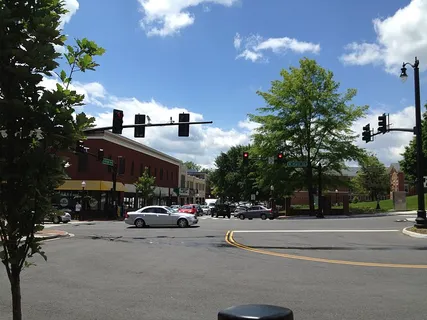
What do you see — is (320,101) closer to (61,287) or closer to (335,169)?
(335,169)

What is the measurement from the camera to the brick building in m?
46.4

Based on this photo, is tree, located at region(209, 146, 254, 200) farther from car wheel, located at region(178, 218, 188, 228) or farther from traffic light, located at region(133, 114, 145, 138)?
traffic light, located at region(133, 114, 145, 138)

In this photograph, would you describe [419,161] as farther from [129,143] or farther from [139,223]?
[129,143]

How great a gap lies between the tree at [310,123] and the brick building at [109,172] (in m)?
16.8

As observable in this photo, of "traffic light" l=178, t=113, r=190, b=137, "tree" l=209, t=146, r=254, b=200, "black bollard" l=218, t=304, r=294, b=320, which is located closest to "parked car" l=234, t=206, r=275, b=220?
"traffic light" l=178, t=113, r=190, b=137

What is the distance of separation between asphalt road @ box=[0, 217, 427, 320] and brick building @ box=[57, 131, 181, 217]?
26.3 metres

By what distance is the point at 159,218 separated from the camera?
28.1 metres

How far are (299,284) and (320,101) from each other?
40900 millimetres

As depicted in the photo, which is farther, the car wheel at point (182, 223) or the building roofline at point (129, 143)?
the building roofline at point (129, 143)

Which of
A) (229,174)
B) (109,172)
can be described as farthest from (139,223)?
(229,174)

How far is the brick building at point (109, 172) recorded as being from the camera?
46438 millimetres

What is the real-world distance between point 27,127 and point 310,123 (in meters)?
46.1

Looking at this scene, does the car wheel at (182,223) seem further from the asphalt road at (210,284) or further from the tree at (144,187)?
the tree at (144,187)

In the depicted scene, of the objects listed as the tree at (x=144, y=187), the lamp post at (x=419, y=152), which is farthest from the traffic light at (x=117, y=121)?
the tree at (x=144, y=187)
